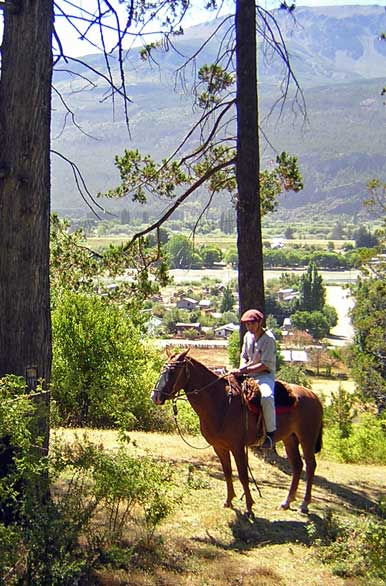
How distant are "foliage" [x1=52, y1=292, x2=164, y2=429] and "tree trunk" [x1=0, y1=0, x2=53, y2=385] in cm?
727

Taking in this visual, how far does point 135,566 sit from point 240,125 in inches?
276

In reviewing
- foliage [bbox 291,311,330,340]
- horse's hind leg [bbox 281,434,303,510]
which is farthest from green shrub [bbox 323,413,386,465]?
foliage [bbox 291,311,330,340]

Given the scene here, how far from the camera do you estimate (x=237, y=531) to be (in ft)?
Result: 22.6

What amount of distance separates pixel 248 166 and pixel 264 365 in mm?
3999

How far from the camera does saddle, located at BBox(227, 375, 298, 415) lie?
293 inches

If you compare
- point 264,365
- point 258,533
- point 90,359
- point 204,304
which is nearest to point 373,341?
point 90,359

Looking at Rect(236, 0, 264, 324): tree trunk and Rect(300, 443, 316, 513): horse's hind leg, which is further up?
Rect(236, 0, 264, 324): tree trunk

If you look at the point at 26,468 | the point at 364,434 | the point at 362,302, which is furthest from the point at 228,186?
the point at 362,302

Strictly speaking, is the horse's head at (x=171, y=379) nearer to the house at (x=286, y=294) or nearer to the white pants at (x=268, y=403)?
the white pants at (x=268, y=403)

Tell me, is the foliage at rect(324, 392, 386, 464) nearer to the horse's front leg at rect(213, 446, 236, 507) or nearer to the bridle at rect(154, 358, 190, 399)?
the horse's front leg at rect(213, 446, 236, 507)

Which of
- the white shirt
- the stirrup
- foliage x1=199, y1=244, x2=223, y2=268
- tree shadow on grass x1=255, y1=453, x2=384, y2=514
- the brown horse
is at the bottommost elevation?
tree shadow on grass x1=255, y1=453, x2=384, y2=514

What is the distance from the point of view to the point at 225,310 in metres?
99.4

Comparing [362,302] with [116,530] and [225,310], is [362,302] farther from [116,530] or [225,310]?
[225,310]

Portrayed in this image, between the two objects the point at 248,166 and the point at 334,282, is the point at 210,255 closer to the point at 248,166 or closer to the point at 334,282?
the point at 334,282
